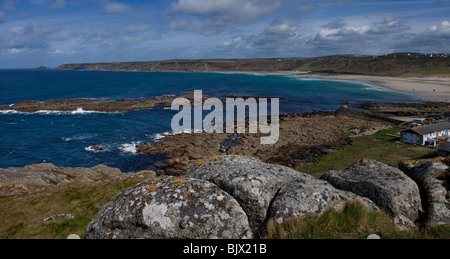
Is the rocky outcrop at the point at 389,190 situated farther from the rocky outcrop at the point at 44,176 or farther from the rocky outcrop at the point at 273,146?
the rocky outcrop at the point at 273,146

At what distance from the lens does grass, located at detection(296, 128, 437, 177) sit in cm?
3325

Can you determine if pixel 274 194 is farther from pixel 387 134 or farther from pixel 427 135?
pixel 387 134

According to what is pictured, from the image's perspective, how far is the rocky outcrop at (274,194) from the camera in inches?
287

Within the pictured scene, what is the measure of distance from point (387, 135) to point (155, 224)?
5258 centimetres

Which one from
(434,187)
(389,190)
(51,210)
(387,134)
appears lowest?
(387,134)

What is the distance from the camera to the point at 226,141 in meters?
51.3

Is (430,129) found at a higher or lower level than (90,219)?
lower

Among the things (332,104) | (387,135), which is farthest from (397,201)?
(332,104)

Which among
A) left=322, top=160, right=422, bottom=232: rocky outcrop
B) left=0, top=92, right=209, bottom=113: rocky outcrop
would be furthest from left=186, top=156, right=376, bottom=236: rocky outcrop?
left=0, top=92, right=209, bottom=113: rocky outcrop

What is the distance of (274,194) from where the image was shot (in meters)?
7.95

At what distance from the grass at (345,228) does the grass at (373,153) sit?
24.8 m
